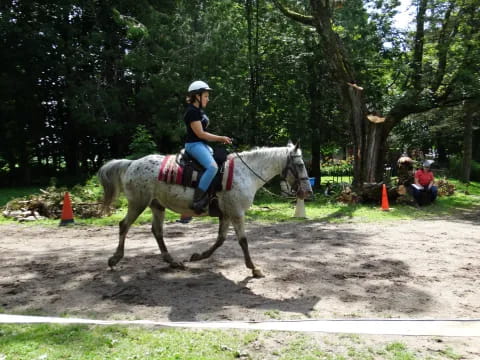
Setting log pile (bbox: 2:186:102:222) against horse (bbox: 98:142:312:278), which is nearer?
horse (bbox: 98:142:312:278)

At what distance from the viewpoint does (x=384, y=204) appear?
43.4 ft

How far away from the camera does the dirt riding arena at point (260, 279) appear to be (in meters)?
4.61

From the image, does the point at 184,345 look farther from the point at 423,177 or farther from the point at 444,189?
the point at 444,189

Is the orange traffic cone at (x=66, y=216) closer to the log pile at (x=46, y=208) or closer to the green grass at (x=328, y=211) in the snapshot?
the green grass at (x=328, y=211)

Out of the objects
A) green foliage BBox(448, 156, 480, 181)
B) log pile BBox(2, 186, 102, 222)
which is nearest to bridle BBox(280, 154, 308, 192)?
log pile BBox(2, 186, 102, 222)

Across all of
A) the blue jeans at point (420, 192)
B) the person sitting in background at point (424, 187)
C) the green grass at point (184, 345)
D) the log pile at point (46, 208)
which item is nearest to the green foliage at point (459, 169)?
the blue jeans at point (420, 192)

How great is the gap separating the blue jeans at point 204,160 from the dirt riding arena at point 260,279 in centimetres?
142

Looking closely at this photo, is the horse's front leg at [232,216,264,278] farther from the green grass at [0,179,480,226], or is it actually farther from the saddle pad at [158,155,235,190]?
the green grass at [0,179,480,226]

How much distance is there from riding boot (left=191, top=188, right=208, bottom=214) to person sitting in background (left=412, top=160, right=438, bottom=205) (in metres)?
10.5

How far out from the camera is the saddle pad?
19.5 ft

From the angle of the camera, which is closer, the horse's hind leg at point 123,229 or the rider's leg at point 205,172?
the rider's leg at point 205,172

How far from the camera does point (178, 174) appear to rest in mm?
6004

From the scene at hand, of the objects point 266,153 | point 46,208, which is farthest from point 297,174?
point 46,208

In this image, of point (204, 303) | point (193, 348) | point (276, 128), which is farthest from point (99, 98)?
point (193, 348)
